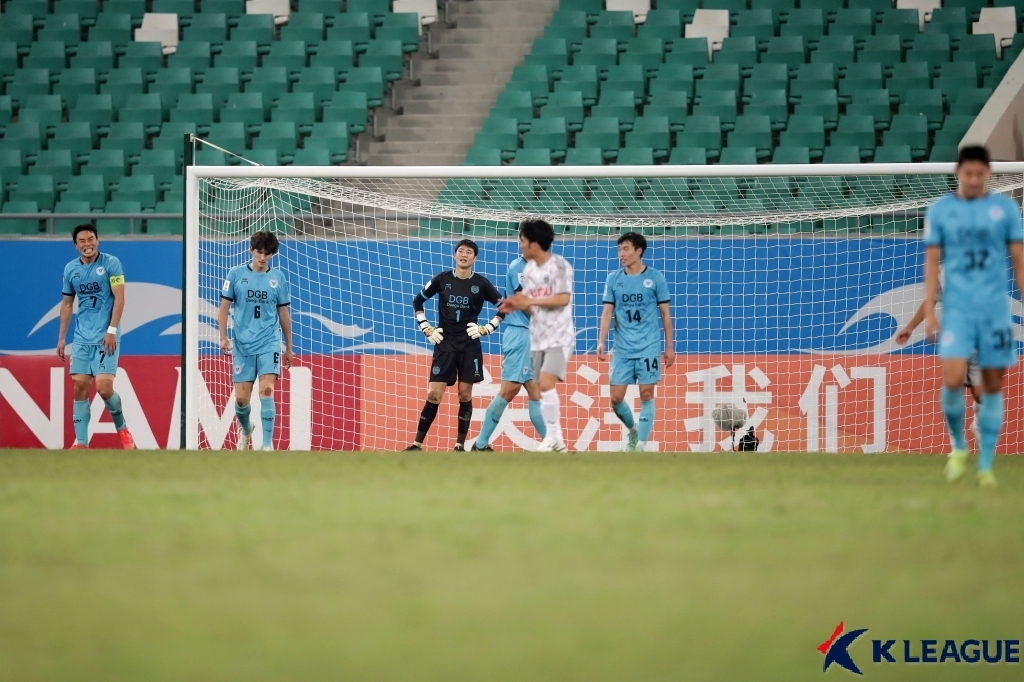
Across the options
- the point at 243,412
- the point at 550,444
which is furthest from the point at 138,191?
the point at 550,444

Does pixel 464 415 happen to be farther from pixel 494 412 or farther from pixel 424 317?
pixel 424 317

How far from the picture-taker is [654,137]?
48.8 ft

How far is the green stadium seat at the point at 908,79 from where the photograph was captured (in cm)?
1530

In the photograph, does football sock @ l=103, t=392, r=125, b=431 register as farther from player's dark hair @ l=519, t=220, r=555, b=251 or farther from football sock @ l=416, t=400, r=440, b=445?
player's dark hair @ l=519, t=220, r=555, b=251

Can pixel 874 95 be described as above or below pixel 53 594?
above

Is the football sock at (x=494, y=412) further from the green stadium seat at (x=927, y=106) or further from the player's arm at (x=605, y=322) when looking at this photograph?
the green stadium seat at (x=927, y=106)

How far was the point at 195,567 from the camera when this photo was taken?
12.5ft

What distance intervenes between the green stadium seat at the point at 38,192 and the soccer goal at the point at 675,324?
339 centimetres

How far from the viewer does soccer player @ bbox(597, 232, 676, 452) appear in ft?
33.8

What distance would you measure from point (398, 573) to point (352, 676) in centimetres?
103

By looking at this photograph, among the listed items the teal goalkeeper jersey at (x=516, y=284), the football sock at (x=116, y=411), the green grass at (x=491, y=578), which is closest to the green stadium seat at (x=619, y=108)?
the teal goalkeeper jersey at (x=516, y=284)

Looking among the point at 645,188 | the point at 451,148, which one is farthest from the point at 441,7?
the point at 645,188

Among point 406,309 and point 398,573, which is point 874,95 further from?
point 398,573

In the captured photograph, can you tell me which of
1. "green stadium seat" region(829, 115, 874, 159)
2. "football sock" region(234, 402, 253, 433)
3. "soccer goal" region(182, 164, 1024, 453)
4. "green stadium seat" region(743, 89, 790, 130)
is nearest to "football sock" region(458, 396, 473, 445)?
"soccer goal" region(182, 164, 1024, 453)
